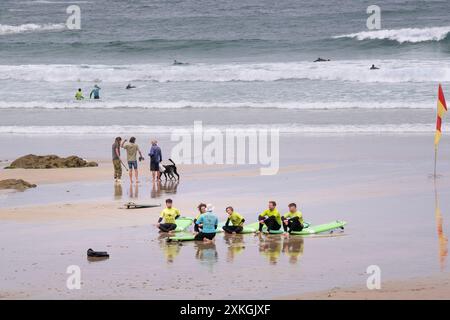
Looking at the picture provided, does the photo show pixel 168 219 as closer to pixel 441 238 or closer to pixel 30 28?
pixel 441 238

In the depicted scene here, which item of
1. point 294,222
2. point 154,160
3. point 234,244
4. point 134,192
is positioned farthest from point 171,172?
point 234,244

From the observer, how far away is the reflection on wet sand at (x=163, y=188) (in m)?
21.0

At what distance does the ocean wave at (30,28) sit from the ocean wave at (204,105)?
3016cm

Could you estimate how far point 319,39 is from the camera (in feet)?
191

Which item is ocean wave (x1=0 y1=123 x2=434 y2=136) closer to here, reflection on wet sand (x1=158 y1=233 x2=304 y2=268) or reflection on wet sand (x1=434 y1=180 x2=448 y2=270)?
reflection on wet sand (x1=434 y1=180 x2=448 y2=270)

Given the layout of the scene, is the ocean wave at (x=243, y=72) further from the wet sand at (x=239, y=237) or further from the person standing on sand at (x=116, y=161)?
the person standing on sand at (x=116, y=161)

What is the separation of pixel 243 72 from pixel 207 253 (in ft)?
105

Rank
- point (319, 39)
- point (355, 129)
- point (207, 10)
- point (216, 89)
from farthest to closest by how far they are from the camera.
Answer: point (207, 10)
point (319, 39)
point (216, 89)
point (355, 129)

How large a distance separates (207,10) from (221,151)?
45.9 m

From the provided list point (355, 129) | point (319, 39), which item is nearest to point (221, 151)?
point (355, 129)

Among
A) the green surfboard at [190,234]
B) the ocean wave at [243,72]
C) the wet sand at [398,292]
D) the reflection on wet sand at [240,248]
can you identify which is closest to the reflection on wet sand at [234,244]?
the reflection on wet sand at [240,248]

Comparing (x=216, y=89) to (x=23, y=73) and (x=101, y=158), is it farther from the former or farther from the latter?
(x=101, y=158)

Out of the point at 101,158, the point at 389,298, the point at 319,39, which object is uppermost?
the point at 319,39

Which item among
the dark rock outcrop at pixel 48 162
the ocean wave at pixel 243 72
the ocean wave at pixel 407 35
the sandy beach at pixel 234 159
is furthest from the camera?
the ocean wave at pixel 407 35
